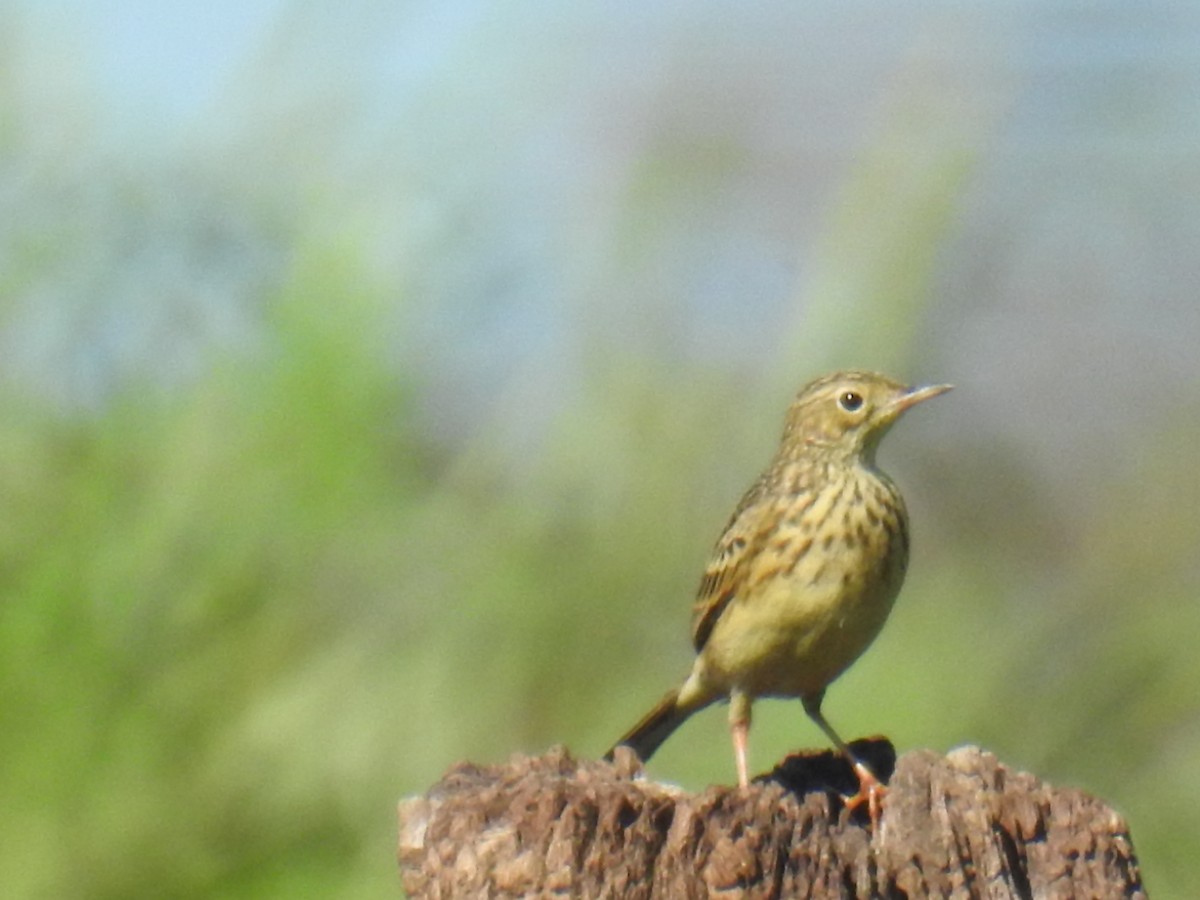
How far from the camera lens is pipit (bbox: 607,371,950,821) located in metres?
6.52

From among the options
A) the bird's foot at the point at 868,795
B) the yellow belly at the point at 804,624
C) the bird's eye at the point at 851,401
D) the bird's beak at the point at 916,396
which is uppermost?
the bird's eye at the point at 851,401

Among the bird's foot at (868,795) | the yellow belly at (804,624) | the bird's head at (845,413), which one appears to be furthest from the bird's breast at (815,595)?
the bird's foot at (868,795)

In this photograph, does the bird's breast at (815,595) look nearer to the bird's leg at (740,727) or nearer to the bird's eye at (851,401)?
the bird's leg at (740,727)

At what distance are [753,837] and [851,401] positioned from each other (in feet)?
8.40

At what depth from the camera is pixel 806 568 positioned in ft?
21.9

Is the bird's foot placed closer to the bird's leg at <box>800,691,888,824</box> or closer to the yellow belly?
the bird's leg at <box>800,691,888,824</box>

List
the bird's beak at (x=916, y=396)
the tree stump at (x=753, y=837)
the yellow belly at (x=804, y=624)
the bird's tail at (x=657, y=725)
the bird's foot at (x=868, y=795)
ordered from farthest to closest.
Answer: the bird's beak at (x=916, y=396)
the yellow belly at (x=804, y=624)
the bird's tail at (x=657, y=725)
the bird's foot at (x=868, y=795)
the tree stump at (x=753, y=837)

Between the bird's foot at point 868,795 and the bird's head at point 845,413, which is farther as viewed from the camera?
the bird's head at point 845,413

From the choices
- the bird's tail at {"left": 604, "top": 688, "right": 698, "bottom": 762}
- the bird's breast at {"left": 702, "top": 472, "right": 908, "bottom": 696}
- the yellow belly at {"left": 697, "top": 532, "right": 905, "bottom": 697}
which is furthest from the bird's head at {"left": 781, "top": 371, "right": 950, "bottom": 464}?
the bird's tail at {"left": 604, "top": 688, "right": 698, "bottom": 762}

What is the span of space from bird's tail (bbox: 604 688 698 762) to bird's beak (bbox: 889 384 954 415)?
0.94 m

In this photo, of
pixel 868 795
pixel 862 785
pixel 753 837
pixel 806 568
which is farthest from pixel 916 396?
pixel 753 837

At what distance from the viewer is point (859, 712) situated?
6.26m

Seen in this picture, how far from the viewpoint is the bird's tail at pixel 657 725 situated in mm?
6215

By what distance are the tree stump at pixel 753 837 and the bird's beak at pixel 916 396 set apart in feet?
6.43
